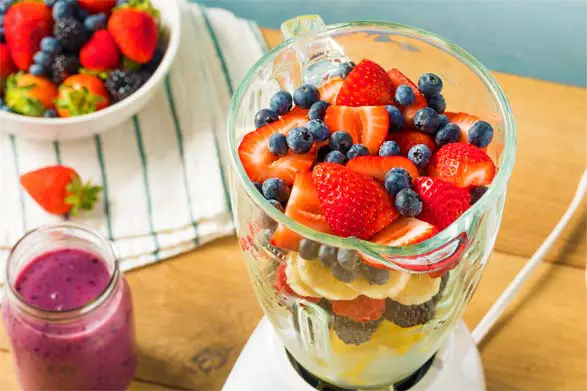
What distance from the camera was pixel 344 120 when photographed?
0.60 metres

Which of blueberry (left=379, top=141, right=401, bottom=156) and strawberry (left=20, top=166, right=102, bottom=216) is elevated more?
blueberry (left=379, top=141, right=401, bottom=156)

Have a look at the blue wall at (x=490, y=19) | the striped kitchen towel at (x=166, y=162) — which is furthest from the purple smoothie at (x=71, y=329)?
the blue wall at (x=490, y=19)

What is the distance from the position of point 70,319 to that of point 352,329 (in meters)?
0.26

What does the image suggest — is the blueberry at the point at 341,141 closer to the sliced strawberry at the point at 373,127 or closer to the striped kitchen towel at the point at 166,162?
the sliced strawberry at the point at 373,127

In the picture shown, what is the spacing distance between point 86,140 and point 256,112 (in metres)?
0.37

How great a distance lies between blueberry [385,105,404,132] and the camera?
0.60 m

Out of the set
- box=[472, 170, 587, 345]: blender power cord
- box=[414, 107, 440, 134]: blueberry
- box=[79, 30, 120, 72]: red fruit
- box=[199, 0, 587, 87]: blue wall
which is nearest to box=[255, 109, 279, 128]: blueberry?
box=[414, 107, 440, 134]: blueberry

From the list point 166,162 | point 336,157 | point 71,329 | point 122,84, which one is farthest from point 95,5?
point 336,157

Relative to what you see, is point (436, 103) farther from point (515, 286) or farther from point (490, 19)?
point (490, 19)

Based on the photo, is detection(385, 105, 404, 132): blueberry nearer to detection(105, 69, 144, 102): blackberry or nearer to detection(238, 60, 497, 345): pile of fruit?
detection(238, 60, 497, 345): pile of fruit

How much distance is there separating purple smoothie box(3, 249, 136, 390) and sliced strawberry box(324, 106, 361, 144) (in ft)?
0.82

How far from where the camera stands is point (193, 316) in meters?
0.84

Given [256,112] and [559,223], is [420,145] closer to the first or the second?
[256,112]

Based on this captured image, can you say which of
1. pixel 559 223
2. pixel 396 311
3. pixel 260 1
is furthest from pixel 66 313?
pixel 260 1
